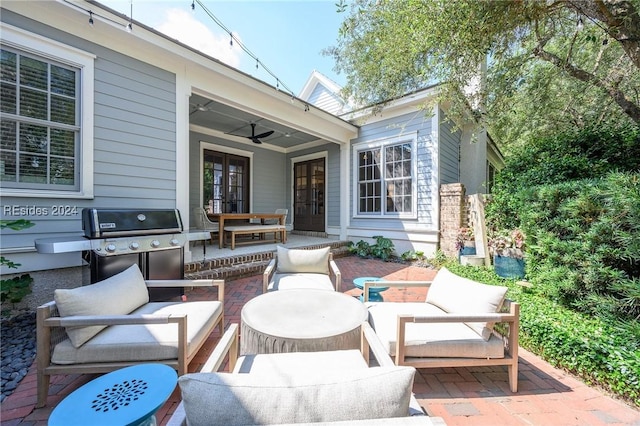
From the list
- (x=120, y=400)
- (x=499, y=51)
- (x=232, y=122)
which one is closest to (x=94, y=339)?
(x=120, y=400)

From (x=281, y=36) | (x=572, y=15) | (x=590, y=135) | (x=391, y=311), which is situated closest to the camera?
(x=391, y=311)

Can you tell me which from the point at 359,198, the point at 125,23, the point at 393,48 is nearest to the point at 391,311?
the point at 393,48

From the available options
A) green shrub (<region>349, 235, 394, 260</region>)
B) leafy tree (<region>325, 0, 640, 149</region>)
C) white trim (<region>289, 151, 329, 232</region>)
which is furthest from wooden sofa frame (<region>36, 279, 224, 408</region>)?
white trim (<region>289, 151, 329, 232</region>)

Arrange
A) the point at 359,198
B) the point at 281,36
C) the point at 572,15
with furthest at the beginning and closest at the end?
1. the point at 359,198
2. the point at 281,36
3. the point at 572,15

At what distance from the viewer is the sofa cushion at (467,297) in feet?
6.50

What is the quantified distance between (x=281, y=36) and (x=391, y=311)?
5.51 meters

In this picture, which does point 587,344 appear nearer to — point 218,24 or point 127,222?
point 127,222

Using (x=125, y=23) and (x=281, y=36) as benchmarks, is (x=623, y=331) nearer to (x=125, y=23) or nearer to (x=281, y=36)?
(x=125, y=23)

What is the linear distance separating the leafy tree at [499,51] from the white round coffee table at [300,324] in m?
3.22

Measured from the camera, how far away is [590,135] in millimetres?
4840

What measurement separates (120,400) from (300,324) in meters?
1.04

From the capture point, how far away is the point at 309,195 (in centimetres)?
848

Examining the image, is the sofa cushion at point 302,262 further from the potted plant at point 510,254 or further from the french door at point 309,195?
the french door at point 309,195

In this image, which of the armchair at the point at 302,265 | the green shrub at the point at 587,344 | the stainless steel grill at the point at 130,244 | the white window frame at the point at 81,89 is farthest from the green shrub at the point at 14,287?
the green shrub at the point at 587,344
